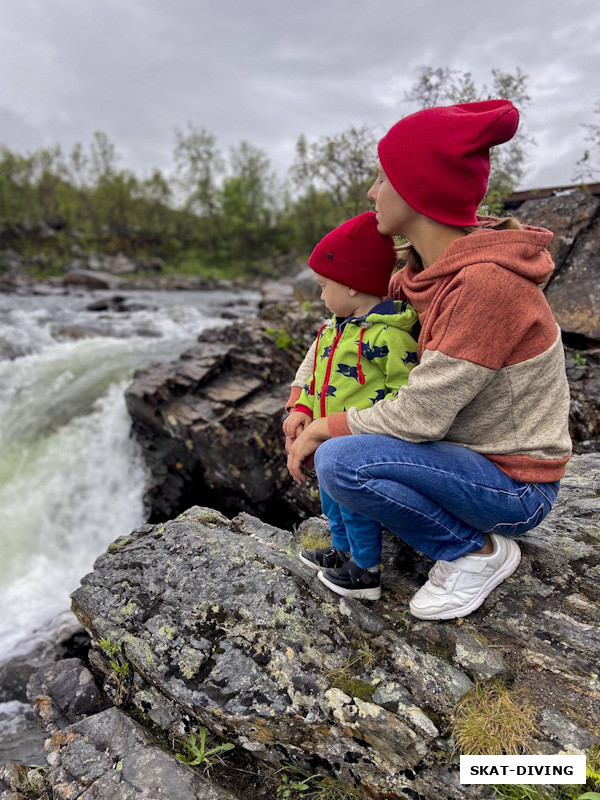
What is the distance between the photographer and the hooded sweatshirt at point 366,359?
261 cm

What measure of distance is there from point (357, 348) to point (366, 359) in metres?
0.08

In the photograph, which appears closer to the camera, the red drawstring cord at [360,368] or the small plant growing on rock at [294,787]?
the small plant growing on rock at [294,787]

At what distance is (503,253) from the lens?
82.3 inches

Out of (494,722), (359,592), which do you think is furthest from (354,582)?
(494,722)

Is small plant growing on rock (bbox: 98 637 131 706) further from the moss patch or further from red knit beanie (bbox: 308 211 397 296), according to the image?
red knit beanie (bbox: 308 211 397 296)

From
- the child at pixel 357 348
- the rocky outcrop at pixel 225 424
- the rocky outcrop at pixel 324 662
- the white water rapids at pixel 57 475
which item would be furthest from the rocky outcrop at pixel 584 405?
the white water rapids at pixel 57 475

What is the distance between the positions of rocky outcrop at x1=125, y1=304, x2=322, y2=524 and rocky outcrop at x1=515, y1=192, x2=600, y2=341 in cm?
385

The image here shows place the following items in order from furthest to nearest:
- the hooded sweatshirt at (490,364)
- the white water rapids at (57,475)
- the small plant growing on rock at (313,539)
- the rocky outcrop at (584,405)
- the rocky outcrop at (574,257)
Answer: the rocky outcrop at (574,257), the white water rapids at (57,475), the rocky outcrop at (584,405), the small plant growing on rock at (313,539), the hooded sweatshirt at (490,364)

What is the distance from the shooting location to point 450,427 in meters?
2.35

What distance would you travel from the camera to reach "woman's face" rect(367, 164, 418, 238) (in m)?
2.35

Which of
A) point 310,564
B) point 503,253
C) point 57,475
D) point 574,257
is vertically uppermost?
point 503,253

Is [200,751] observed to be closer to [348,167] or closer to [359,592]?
[359,592]

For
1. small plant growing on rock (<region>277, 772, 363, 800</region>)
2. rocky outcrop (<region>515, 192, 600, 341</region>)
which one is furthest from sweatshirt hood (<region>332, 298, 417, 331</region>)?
rocky outcrop (<region>515, 192, 600, 341</region>)

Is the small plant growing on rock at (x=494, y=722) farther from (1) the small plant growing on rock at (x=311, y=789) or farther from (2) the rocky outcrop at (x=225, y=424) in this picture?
(2) the rocky outcrop at (x=225, y=424)
